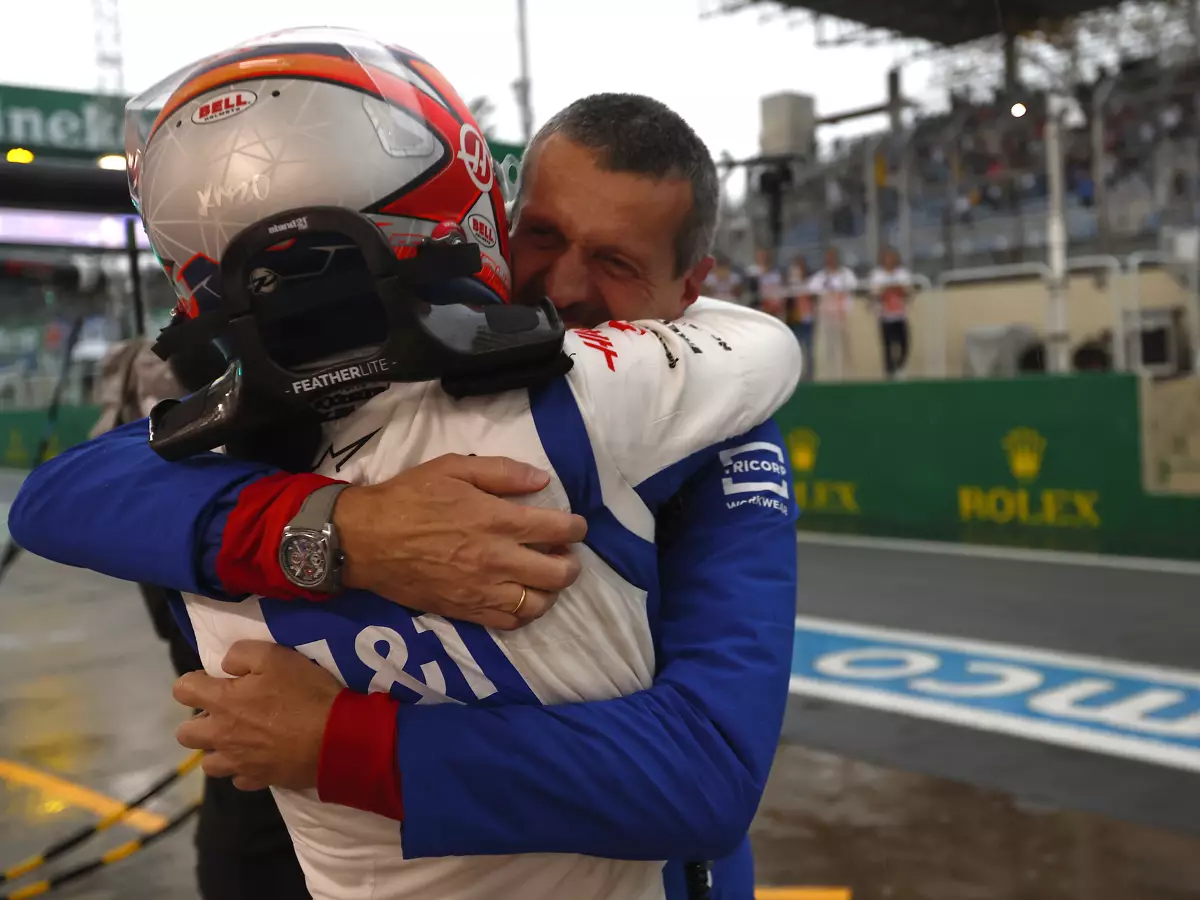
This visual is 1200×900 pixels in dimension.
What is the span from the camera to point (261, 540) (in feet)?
3.44

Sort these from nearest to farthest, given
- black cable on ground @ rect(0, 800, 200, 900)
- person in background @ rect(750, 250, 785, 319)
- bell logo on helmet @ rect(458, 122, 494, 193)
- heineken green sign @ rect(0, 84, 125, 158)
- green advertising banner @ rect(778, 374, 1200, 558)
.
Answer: bell logo on helmet @ rect(458, 122, 494, 193)
black cable on ground @ rect(0, 800, 200, 900)
green advertising banner @ rect(778, 374, 1200, 558)
person in background @ rect(750, 250, 785, 319)
heineken green sign @ rect(0, 84, 125, 158)

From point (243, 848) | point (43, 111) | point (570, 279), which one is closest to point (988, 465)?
point (243, 848)

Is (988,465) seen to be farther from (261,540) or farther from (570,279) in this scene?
(261,540)

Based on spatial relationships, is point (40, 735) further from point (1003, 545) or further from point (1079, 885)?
point (1003, 545)

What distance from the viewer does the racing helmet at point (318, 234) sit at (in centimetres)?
99

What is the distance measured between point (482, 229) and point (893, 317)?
1066cm

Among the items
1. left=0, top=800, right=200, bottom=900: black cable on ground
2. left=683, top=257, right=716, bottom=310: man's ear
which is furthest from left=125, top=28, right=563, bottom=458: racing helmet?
left=0, top=800, right=200, bottom=900: black cable on ground

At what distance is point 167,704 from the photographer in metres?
6.14

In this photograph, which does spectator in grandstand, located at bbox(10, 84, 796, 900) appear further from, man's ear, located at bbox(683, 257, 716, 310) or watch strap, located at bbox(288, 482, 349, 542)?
man's ear, located at bbox(683, 257, 716, 310)

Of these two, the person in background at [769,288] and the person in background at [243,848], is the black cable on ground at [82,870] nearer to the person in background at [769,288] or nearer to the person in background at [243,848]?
the person in background at [243,848]

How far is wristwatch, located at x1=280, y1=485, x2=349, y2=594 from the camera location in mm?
1022

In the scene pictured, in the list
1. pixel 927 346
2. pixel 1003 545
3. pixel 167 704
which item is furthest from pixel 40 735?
pixel 927 346

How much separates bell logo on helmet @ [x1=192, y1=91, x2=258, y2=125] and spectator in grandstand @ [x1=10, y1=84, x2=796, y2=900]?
0.34 meters

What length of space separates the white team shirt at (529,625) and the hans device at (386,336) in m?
0.05
